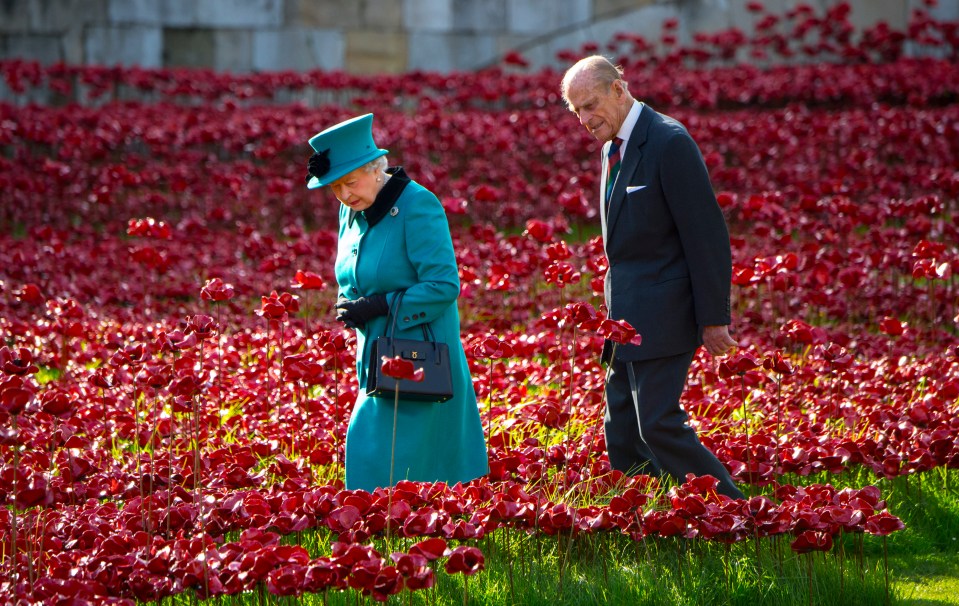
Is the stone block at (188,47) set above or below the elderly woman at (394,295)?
above

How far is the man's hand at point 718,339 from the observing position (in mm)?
4430

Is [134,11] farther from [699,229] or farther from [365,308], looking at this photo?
[699,229]

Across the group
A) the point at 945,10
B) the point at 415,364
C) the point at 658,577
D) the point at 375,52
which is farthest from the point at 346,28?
the point at 658,577

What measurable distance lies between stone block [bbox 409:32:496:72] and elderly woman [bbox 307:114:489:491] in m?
13.8

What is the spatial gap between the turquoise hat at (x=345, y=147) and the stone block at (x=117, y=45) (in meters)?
13.3

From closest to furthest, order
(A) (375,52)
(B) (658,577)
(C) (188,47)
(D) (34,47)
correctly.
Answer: (B) (658,577) < (D) (34,47) < (C) (188,47) < (A) (375,52)

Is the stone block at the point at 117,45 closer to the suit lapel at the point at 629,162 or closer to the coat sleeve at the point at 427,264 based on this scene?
the coat sleeve at the point at 427,264

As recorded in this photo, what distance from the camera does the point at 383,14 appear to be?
18.0 meters

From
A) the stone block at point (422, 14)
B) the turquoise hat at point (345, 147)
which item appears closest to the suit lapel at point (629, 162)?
the turquoise hat at point (345, 147)

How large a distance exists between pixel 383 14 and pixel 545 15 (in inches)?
97.3

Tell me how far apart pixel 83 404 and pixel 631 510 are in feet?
9.91

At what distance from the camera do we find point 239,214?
11680mm

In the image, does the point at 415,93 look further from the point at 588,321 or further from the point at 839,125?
the point at 588,321

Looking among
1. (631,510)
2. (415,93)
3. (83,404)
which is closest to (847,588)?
(631,510)
